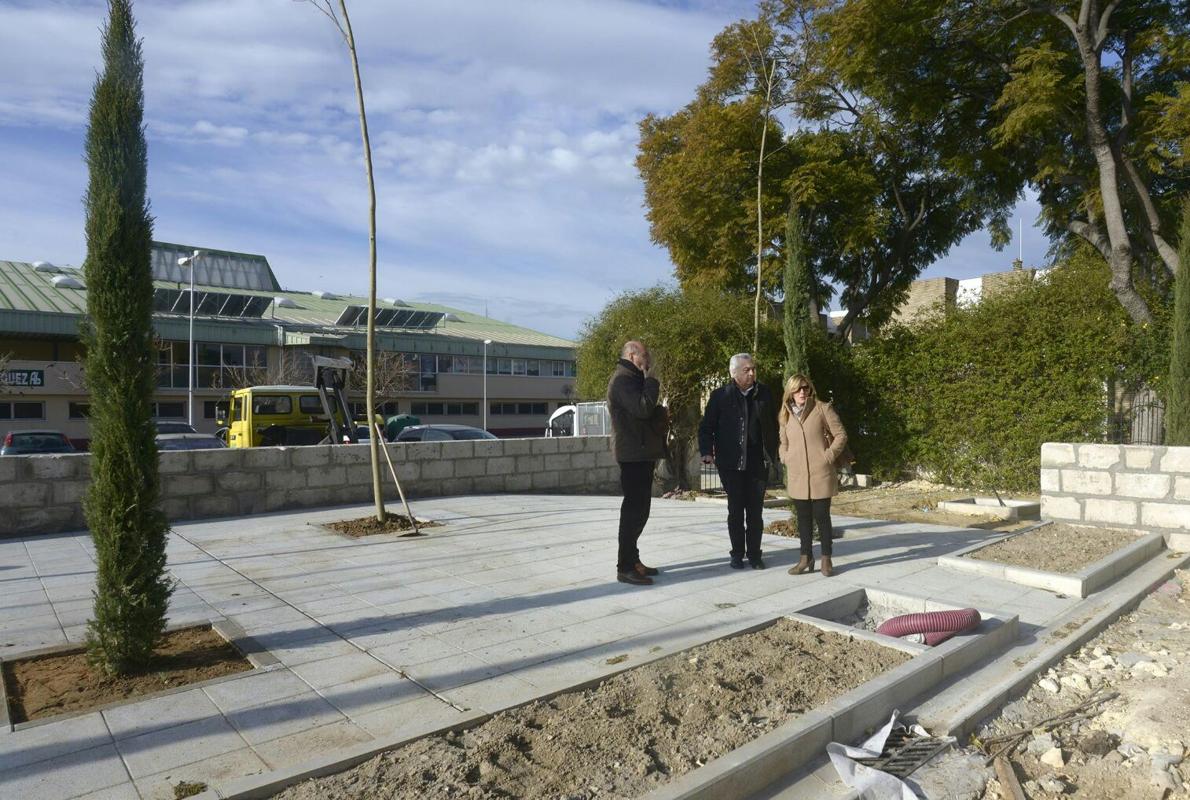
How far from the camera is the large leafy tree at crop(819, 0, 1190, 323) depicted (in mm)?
13266

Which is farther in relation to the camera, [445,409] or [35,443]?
[445,409]

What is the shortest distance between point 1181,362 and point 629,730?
9423 millimetres

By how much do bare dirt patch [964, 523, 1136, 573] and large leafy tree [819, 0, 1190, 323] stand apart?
211 inches

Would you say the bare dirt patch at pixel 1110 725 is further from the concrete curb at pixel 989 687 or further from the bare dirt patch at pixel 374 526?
the bare dirt patch at pixel 374 526

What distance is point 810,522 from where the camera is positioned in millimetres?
6531

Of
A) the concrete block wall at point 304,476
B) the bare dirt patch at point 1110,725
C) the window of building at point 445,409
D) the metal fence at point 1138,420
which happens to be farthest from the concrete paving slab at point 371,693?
the window of building at point 445,409

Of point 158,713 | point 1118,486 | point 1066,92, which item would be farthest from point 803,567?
point 1066,92

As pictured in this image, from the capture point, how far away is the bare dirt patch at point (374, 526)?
8320mm

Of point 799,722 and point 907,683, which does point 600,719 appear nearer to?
point 799,722

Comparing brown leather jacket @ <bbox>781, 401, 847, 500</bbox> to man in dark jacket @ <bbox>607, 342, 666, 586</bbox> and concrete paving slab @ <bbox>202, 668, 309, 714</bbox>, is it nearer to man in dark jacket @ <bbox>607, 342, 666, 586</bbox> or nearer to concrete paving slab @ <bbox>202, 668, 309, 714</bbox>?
man in dark jacket @ <bbox>607, 342, 666, 586</bbox>

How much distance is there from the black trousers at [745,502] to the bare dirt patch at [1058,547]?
→ 1927 millimetres

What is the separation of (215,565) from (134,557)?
295cm

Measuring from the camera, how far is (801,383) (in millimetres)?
6504

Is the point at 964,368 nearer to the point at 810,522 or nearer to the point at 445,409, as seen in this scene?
the point at 810,522
